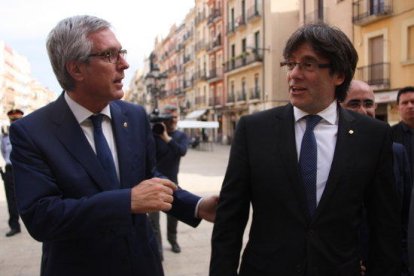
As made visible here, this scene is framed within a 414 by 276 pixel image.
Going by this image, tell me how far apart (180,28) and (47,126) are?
57901 mm

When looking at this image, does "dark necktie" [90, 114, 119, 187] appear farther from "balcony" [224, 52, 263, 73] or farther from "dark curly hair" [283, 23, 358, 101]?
"balcony" [224, 52, 263, 73]

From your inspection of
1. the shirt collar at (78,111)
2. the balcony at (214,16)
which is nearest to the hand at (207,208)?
the shirt collar at (78,111)

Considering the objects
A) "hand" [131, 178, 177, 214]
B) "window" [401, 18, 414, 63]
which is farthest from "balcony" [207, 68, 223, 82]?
"hand" [131, 178, 177, 214]

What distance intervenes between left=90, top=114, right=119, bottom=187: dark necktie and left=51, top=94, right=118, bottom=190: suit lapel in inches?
2.1

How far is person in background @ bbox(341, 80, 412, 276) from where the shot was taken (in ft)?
8.29

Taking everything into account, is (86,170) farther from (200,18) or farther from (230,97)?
(200,18)

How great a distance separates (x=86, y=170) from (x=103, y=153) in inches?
5.0

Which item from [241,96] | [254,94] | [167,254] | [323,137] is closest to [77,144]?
[323,137]

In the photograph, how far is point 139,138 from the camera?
2.17m

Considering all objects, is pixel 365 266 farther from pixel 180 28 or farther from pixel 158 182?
pixel 180 28

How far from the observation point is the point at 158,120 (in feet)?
17.7

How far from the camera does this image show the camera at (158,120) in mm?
5121

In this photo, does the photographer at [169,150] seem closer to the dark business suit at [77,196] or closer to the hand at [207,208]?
the hand at [207,208]

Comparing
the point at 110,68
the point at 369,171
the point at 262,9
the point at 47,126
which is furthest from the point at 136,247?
the point at 262,9
